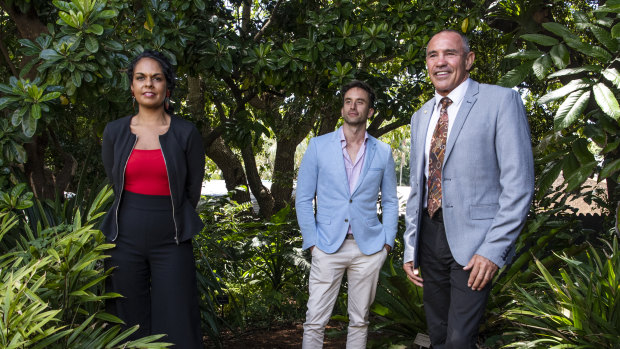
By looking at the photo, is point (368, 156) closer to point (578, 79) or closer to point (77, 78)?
point (578, 79)

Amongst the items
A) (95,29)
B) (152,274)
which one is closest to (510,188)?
(152,274)

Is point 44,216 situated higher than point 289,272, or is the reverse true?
point 44,216

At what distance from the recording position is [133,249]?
3.15 meters

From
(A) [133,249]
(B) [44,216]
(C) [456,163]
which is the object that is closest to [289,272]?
(B) [44,216]

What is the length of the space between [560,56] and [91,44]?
8.80 ft

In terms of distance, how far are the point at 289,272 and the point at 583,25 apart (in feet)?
14.0

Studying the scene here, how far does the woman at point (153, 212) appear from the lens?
315 cm

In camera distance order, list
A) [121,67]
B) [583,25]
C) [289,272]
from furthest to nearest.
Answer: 1. [289,272]
2. [121,67]
3. [583,25]

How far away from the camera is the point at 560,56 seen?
9.51 feet

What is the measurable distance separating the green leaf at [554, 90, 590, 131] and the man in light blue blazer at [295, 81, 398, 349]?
4.91 feet

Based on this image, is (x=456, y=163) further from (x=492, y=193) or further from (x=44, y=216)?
(x=44, y=216)

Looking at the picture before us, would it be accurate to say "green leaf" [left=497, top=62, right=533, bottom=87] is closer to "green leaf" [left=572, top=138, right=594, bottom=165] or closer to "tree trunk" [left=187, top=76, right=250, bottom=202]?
"green leaf" [left=572, top=138, right=594, bottom=165]

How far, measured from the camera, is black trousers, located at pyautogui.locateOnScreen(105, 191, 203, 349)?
3.14m

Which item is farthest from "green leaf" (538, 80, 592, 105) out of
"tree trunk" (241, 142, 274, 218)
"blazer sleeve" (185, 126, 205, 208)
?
"tree trunk" (241, 142, 274, 218)
